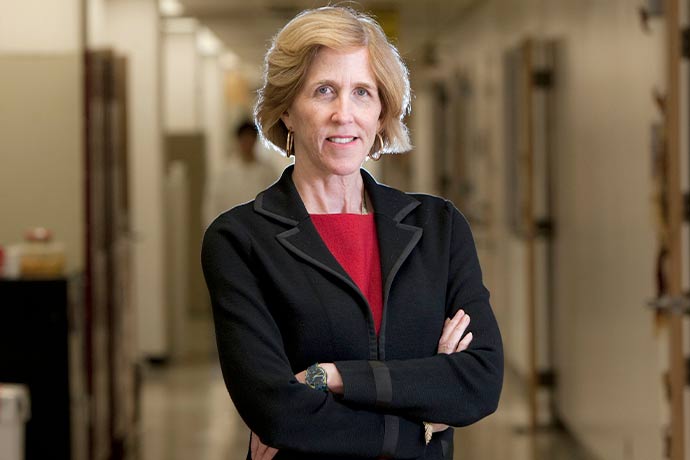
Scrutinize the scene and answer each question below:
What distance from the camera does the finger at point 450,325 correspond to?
204cm

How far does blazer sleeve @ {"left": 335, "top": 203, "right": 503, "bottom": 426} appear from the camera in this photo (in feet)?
6.36

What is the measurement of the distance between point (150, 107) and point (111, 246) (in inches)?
121

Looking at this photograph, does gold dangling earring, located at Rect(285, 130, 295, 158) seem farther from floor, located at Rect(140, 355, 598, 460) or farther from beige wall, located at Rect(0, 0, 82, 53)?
floor, located at Rect(140, 355, 598, 460)

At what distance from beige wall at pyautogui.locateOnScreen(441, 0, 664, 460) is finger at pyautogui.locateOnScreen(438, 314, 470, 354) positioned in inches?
112

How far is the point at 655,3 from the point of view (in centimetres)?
445

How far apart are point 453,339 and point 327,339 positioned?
23 centimetres

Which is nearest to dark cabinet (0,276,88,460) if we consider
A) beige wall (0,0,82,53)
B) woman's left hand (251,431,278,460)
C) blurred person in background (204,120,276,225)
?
beige wall (0,0,82,53)

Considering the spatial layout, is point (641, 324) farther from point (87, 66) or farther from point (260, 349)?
point (260, 349)

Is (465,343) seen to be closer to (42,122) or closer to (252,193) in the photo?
(42,122)

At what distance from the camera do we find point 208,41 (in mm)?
9133

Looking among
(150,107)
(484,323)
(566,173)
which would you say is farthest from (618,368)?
(150,107)

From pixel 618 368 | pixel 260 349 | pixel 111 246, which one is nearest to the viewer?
pixel 260 349

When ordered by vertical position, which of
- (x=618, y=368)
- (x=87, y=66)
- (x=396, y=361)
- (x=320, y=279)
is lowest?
(x=618, y=368)

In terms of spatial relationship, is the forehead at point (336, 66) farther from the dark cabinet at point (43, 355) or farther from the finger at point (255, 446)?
the dark cabinet at point (43, 355)
